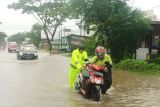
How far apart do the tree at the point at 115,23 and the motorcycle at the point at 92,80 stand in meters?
15.4

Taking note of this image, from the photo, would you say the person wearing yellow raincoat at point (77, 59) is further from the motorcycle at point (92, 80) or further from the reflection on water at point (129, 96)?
the reflection on water at point (129, 96)

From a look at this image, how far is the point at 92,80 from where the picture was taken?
12281 mm

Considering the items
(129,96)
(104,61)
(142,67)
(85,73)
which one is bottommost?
(129,96)

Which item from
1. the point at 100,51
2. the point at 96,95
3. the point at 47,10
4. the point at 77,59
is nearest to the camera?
the point at 96,95

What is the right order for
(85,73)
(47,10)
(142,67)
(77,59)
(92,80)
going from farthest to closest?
(47,10) < (142,67) < (77,59) < (85,73) < (92,80)

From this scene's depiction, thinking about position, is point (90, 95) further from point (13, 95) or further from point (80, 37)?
point (80, 37)

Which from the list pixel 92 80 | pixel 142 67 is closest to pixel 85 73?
pixel 92 80

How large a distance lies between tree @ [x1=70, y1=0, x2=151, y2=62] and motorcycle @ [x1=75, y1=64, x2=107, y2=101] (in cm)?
1541

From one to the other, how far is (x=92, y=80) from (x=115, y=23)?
1623 cm

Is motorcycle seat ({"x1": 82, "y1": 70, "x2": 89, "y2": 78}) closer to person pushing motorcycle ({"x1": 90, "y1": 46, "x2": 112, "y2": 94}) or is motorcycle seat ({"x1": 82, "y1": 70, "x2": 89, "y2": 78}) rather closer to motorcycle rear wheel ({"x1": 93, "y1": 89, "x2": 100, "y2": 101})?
person pushing motorcycle ({"x1": 90, "y1": 46, "x2": 112, "y2": 94})

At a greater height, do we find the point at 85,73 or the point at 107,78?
the point at 85,73

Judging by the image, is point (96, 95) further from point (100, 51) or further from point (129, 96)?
point (129, 96)

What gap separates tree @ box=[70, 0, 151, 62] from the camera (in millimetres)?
28375

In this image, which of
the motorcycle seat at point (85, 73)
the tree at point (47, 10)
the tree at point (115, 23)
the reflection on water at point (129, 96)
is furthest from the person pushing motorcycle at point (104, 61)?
the tree at point (47, 10)
